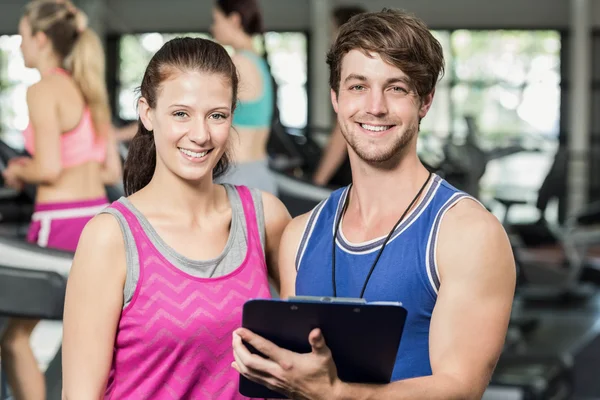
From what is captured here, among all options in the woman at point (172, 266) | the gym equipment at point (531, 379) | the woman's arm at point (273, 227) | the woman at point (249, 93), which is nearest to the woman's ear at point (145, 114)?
the woman at point (172, 266)

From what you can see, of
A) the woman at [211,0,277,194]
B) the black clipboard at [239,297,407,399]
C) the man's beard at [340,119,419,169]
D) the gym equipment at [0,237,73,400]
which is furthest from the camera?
the woman at [211,0,277,194]

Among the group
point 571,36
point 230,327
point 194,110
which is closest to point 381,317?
point 230,327

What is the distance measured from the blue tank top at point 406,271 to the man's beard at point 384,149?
7 centimetres

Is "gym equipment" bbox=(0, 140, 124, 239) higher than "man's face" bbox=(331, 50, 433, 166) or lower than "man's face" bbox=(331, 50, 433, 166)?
lower

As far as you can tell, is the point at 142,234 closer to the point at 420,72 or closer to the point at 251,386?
the point at 251,386

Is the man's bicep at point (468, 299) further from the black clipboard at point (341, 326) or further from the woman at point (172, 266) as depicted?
the woman at point (172, 266)

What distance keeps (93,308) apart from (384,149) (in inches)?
18.7

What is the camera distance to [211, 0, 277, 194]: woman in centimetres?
304

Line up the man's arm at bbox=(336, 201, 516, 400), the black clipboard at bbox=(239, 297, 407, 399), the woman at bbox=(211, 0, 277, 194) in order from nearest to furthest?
the black clipboard at bbox=(239, 297, 407, 399) < the man's arm at bbox=(336, 201, 516, 400) < the woman at bbox=(211, 0, 277, 194)

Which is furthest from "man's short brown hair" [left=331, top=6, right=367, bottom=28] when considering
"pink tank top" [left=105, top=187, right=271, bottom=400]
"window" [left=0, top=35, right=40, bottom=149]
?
"window" [left=0, top=35, right=40, bottom=149]

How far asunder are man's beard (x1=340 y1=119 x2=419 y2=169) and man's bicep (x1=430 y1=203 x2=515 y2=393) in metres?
0.14

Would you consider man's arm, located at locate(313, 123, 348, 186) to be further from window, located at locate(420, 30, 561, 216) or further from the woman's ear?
window, located at locate(420, 30, 561, 216)

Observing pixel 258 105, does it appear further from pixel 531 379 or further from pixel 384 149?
pixel 384 149

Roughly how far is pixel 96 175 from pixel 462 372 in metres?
1.80
